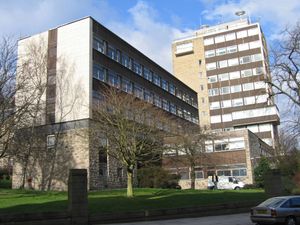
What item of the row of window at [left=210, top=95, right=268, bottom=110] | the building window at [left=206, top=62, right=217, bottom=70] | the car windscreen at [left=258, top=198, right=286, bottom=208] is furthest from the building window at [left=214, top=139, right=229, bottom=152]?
the car windscreen at [left=258, top=198, right=286, bottom=208]

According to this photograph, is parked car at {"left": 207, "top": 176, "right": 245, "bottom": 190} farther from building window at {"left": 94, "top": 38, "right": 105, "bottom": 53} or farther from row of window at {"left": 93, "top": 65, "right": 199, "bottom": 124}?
building window at {"left": 94, "top": 38, "right": 105, "bottom": 53}

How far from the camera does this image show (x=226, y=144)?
206 feet

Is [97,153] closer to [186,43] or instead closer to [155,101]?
[155,101]

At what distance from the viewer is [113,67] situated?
49750mm

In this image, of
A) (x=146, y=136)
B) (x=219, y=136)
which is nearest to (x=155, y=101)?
(x=219, y=136)

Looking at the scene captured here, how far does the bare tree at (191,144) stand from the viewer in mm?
48094

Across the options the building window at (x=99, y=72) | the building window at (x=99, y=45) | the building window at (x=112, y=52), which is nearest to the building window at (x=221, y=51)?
the building window at (x=112, y=52)

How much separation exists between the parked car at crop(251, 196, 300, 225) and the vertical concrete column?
8.30m

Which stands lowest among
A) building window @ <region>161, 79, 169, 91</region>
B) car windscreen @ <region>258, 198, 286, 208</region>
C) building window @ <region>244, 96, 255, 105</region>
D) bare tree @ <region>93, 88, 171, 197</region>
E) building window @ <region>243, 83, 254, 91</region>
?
car windscreen @ <region>258, 198, 286, 208</region>

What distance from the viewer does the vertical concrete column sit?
2086 centimetres

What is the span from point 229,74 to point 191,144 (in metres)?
47.2

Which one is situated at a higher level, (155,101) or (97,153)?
(155,101)

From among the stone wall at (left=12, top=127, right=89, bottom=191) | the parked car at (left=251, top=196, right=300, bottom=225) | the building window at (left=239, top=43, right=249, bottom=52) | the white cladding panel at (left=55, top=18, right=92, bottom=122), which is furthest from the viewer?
the building window at (left=239, top=43, right=249, bottom=52)

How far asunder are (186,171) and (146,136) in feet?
100
